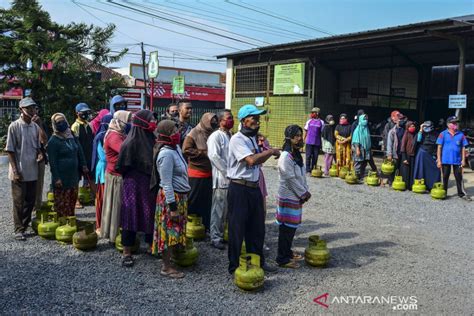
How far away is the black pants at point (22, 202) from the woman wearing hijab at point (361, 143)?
7915mm

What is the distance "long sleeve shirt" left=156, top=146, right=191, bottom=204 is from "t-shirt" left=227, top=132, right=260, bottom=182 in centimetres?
53

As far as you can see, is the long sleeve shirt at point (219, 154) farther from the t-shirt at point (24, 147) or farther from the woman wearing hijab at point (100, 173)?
the t-shirt at point (24, 147)

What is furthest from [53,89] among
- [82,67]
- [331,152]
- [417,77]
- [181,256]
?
[417,77]

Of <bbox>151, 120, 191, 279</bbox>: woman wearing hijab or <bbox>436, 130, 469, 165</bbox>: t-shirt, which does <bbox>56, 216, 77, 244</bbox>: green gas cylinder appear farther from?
<bbox>436, 130, 469, 165</bbox>: t-shirt

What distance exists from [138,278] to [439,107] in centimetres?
1707

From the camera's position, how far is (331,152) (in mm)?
12180

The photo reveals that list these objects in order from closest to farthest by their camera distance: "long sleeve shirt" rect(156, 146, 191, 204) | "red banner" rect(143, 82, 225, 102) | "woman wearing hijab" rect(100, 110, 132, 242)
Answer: "long sleeve shirt" rect(156, 146, 191, 204) < "woman wearing hijab" rect(100, 110, 132, 242) < "red banner" rect(143, 82, 225, 102)

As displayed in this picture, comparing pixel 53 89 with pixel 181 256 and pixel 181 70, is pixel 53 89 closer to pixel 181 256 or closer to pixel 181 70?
pixel 181 256

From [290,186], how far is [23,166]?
3741mm

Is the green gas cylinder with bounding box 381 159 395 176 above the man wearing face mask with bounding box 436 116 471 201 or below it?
below

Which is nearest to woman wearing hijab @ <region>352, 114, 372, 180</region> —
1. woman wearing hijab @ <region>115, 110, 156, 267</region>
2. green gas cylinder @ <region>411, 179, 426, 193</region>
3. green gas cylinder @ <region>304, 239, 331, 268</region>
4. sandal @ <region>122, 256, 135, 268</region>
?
green gas cylinder @ <region>411, 179, 426, 193</region>

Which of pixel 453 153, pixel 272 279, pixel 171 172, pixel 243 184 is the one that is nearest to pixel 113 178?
pixel 171 172

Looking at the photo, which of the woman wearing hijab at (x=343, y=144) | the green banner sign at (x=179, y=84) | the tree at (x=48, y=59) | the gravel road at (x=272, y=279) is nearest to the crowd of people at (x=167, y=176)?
the gravel road at (x=272, y=279)

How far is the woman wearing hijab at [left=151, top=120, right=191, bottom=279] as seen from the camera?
174 inches
